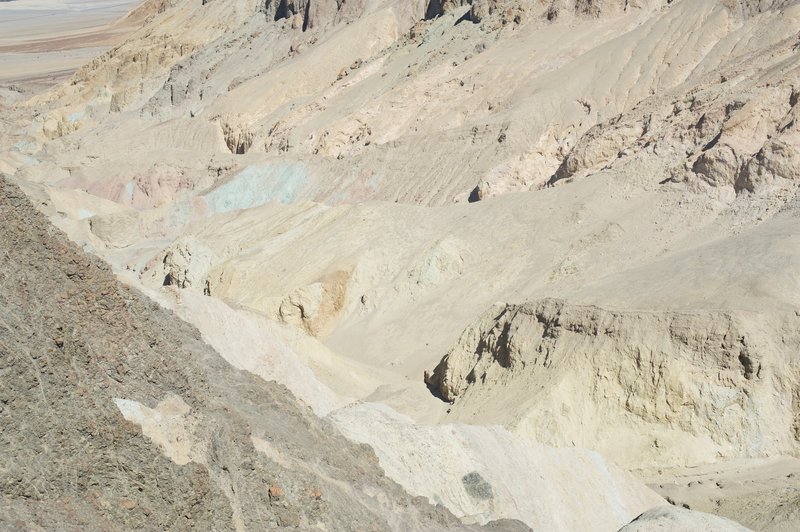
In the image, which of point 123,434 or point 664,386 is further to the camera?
point 664,386

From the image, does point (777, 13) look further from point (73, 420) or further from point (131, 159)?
point (73, 420)

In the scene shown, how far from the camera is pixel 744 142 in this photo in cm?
2653

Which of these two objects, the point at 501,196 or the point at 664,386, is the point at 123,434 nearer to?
the point at 664,386

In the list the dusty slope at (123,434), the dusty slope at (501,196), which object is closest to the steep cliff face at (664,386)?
the dusty slope at (501,196)

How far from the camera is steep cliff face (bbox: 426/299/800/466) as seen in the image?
18406mm

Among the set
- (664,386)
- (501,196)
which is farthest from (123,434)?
(501,196)

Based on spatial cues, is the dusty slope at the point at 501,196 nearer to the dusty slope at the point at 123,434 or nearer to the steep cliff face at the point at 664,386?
the steep cliff face at the point at 664,386

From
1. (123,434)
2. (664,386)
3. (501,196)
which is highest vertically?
(123,434)

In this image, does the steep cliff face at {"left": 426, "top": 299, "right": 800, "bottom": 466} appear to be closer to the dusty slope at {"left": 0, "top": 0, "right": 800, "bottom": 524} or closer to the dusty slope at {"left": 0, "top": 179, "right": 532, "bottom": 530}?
the dusty slope at {"left": 0, "top": 0, "right": 800, "bottom": 524}

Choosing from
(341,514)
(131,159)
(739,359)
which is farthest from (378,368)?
(131,159)

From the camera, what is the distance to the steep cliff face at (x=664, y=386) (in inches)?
725

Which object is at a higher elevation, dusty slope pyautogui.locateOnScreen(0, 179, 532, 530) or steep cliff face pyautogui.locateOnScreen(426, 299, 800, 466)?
dusty slope pyautogui.locateOnScreen(0, 179, 532, 530)

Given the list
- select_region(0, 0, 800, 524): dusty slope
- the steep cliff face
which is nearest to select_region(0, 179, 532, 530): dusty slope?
select_region(0, 0, 800, 524): dusty slope

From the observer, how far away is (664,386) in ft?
62.0
